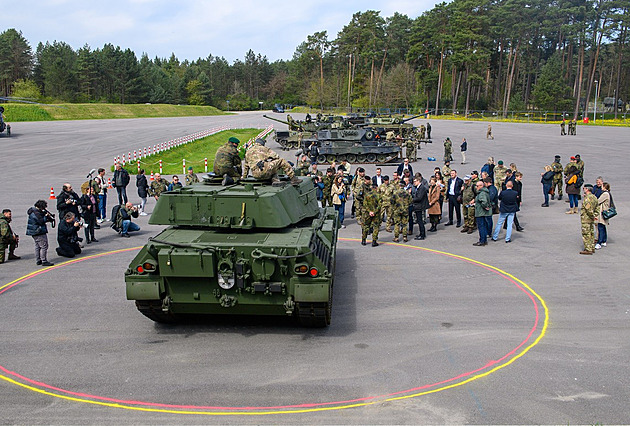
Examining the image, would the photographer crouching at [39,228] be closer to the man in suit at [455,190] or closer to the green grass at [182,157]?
the man in suit at [455,190]

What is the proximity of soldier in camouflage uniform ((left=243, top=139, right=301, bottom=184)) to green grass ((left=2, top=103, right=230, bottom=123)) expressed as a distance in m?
62.4

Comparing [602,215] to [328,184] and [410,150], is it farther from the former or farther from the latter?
[410,150]

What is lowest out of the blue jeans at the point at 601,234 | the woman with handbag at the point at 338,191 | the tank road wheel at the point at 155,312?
the tank road wheel at the point at 155,312

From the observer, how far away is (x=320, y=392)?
7082 millimetres

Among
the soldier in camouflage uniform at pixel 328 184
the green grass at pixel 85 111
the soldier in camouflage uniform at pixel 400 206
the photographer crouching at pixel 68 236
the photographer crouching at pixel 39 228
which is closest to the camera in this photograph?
the photographer crouching at pixel 39 228

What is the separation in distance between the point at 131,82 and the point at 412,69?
49159 millimetres

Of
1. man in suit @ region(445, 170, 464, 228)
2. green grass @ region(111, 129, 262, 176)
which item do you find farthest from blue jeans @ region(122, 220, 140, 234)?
green grass @ region(111, 129, 262, 176)

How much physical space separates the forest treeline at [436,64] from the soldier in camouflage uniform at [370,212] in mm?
61590

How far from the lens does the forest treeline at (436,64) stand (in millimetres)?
73375

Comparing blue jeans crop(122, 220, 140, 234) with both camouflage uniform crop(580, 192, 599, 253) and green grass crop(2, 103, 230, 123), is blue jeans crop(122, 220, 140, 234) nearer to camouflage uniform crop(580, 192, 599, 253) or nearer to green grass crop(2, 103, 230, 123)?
camouflage uniform crop(580, 192, 599, 253)

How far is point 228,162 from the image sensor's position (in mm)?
10672

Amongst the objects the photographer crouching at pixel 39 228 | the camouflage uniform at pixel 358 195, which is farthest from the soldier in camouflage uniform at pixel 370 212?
the photographer crouching at pixel 39 228

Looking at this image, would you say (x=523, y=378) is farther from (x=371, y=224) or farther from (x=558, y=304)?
(x=371, y=224)

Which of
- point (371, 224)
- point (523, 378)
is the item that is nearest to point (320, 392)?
point (523, 378)
